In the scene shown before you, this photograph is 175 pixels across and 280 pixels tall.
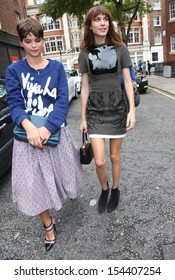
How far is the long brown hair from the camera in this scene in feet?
7.43

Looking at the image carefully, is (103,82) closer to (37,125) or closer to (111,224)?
(37,125)

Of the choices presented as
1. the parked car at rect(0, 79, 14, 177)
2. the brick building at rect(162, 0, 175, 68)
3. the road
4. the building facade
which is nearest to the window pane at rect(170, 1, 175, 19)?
the brick building at rect(162, 0, 175, 68)

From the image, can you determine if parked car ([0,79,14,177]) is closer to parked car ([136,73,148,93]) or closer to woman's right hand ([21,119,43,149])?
woman's right hand ([21,119,43,149])

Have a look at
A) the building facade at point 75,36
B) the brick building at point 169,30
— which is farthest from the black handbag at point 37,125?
the building facade at point 75,36

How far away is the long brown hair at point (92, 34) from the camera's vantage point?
7.43 ft

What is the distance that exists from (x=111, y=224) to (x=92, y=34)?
183 cm

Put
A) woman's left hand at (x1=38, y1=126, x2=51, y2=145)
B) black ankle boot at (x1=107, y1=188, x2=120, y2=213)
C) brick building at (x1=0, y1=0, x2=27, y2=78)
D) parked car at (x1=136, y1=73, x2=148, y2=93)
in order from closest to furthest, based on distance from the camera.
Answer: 1. woman's left hand at (x1=38, y1=126, x2=51, y2=145)
2. black ankle boot at (x1=107, y1=188, x2=120, y2=213)
3. parked car at (x1=136, y1=73, x2=148, y2=93)
4. brick building at (x1=0, y1=0, x2=27, y2=78)

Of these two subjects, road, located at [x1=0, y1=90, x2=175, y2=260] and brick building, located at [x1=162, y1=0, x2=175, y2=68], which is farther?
brick building, located at [x1=162, y1=0, x2=175, y2=68]

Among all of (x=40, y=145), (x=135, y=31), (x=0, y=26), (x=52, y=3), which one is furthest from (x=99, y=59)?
(x=135, y=31)

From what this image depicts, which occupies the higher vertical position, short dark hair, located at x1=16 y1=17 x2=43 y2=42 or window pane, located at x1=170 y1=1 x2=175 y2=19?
window pane, located at x1=170 y1=1 x2=175 y2=19

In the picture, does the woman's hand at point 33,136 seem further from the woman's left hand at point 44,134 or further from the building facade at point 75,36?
the building facade at point 75,36

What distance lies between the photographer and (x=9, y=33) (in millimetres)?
13891

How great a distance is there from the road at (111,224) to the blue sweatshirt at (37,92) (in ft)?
3.58

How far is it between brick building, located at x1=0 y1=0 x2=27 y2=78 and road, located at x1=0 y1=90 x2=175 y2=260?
329 inches
